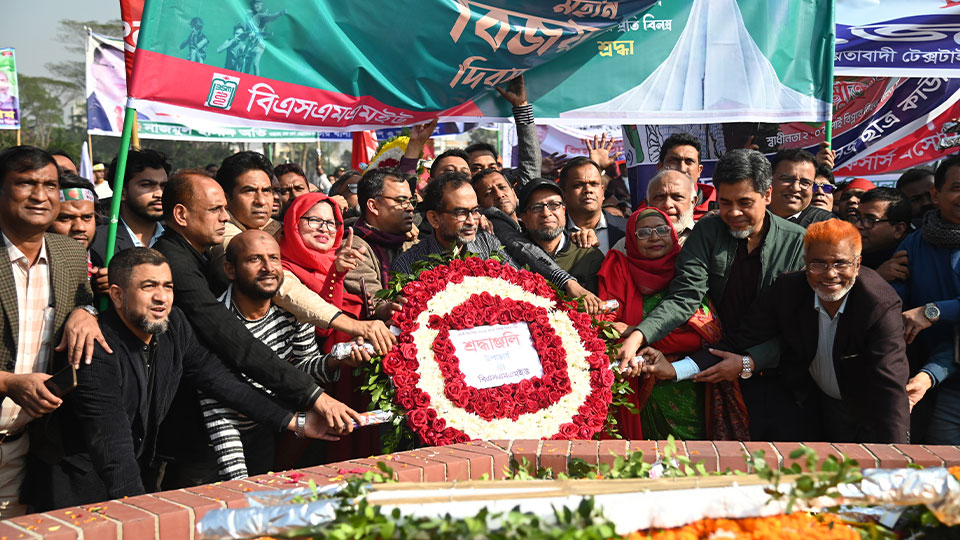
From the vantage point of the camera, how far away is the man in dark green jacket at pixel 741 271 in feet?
14.4

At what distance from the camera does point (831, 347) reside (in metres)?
4.15

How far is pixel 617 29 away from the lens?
586 centimetres

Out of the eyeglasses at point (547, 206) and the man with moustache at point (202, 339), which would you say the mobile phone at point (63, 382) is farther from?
the eyeglasses at point (547, 206)

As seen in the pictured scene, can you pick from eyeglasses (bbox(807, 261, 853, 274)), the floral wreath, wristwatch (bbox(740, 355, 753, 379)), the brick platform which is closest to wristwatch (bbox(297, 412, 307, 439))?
the floral wreath

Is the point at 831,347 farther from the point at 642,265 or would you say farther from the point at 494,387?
the point at 494,387

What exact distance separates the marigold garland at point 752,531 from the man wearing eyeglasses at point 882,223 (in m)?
2.89

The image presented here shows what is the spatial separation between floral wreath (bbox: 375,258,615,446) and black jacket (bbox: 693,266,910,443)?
0.74 metres

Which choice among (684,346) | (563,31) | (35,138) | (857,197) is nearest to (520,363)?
(684,346)

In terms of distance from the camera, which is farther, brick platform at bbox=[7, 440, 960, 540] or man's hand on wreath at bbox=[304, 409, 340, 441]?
man's hand on wreath at bbox=[304, 409, 340, 441]

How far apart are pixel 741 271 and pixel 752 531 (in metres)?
2.45

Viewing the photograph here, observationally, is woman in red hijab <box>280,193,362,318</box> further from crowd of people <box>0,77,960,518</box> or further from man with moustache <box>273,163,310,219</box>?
man with moustache <box>273,163,310,219</box>

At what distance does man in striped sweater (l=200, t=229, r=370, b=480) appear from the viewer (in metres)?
3.97

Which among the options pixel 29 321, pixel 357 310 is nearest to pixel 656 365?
pixel 357 310

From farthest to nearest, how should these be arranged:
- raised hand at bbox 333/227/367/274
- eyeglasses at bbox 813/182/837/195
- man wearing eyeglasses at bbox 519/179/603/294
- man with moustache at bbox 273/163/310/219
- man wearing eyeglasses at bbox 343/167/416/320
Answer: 1. man with moustache at bbox 273/163/310/219
2. eyeglasses at bbox 813/182/837/195
3. man wearing eyeglasses at bbox 343/167/416/320
4. man wearing eyeglasses at bbox 519/179/603/294
5. raised hand at bbox 333/227/367/274
